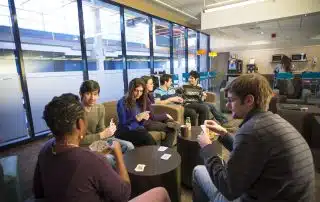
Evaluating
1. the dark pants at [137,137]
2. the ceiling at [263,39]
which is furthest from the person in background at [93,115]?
the ceiling at [263,39]

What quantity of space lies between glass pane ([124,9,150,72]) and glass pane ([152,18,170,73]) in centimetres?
49

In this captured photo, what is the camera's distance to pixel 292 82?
4.75 metres

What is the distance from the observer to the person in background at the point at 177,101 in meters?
3.77

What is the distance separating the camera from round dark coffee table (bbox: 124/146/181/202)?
153 cm

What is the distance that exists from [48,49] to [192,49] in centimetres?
579

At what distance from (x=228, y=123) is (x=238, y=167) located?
362 centimetres

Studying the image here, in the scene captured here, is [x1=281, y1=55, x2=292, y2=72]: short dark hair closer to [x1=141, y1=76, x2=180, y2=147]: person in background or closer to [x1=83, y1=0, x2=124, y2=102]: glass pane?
[x1=141, y1=76, x2=180, y2=147]: person in background

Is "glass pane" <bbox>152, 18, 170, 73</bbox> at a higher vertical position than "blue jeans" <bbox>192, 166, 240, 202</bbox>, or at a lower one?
higher

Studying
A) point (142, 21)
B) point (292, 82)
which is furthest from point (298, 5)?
point (142, 21)

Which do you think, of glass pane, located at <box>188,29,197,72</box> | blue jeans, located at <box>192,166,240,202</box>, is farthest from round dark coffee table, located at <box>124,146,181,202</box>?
glass pane, located at <box>188,29,197,72</box>

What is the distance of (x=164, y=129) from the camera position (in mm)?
2838

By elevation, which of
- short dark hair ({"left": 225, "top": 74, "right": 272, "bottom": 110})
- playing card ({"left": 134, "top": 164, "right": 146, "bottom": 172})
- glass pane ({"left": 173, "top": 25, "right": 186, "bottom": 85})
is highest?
glass pane ({"left": 173, "top": 25, "right": 186, "bottom": 85})

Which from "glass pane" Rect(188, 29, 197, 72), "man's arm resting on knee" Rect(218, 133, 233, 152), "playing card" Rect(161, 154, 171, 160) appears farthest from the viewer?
"glass pane" Rect(188, 29, 197, 72)

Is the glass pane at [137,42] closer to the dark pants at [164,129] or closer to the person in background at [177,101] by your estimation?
the person in background at [177,101]
